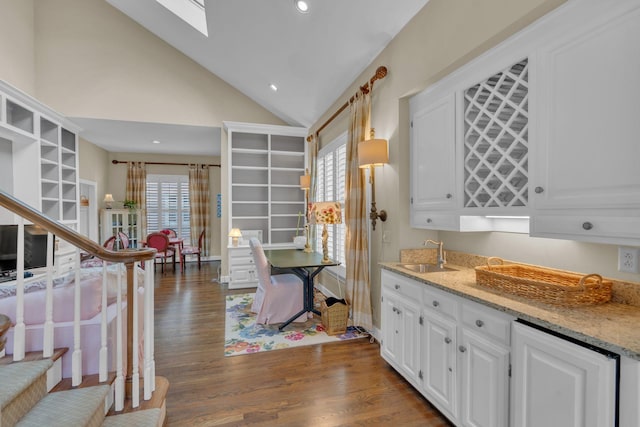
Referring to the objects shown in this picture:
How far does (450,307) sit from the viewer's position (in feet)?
6.02

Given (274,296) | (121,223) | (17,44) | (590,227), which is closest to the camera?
(590,227)

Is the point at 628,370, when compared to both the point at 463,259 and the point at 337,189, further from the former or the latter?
the point at 337,189

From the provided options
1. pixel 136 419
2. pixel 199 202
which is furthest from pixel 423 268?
pixel 199 202

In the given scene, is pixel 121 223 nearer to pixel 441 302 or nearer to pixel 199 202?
pixel 199 202

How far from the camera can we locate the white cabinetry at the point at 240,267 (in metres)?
5.24

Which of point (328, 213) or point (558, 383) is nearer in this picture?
point (558, 383)

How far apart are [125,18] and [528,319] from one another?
6.67 metres

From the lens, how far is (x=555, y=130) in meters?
1.51

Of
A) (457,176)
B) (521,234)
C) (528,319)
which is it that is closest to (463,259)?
(521,234)

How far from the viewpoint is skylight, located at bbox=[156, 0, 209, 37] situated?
4.21 m

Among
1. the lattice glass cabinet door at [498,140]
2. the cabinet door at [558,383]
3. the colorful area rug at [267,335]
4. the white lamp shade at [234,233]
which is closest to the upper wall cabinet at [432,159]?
the lattice glass cabinet door at [498,140]

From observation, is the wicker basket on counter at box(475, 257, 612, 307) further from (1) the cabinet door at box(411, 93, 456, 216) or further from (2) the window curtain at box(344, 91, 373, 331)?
(2) the window curtain at box(344, 91, 373, 331)

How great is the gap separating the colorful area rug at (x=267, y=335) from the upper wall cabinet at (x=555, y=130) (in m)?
1.86

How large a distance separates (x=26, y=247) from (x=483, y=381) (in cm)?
424
